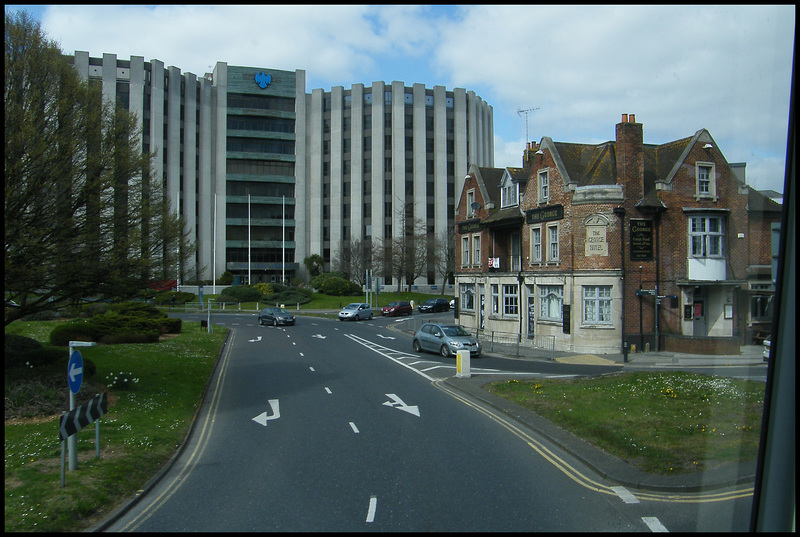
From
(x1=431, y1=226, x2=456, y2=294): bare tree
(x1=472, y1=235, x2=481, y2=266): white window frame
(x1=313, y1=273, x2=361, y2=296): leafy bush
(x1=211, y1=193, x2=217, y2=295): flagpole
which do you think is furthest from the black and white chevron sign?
(x1=431, y1=226, x2=456, y2=294): bare tree

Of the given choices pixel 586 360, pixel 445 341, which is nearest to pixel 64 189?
pixel 445 341

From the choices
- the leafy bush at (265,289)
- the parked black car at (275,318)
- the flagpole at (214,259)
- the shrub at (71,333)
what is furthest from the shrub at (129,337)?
the flagpole at (214,259)

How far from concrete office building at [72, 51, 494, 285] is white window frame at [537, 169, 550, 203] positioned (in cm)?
5202

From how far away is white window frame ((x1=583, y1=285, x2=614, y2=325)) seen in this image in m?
27.8

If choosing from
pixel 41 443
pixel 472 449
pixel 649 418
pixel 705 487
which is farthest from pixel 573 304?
pixel 41 443

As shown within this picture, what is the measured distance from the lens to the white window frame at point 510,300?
34506 mm

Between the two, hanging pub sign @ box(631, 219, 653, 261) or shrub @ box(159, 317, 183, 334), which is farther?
shrub @ box(159, 317, 183, 334)

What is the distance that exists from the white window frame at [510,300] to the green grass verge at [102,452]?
20.0m

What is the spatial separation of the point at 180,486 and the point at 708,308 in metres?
24.0

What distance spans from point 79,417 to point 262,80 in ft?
268

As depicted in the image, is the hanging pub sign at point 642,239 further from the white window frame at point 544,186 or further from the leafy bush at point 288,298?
the leafy bush at point 288,298

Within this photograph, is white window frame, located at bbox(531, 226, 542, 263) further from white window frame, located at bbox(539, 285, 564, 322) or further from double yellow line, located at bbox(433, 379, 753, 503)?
double yellow line, located at bbox(433, 379, 753, 503)

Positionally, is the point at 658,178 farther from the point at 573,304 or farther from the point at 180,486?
the point at 180,486

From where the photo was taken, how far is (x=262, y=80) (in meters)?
83.2
